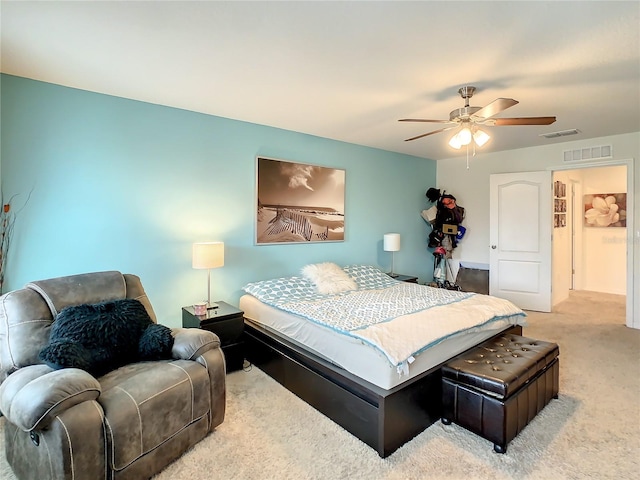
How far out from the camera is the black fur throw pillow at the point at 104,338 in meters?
1.75

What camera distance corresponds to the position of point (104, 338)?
1947 millimetres

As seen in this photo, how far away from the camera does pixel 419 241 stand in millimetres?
5656

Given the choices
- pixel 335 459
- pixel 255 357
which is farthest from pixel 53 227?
pixel 335 459

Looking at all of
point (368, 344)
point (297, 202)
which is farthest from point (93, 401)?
point (297, 202)

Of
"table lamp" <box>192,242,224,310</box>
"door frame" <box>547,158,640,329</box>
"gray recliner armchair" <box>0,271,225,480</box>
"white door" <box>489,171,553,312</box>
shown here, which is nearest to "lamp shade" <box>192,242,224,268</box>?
"table lamp" <box>192,242,224,310</box>

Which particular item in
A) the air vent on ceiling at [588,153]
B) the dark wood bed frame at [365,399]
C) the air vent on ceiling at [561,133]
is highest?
the air vent on ceiling at [561,133]

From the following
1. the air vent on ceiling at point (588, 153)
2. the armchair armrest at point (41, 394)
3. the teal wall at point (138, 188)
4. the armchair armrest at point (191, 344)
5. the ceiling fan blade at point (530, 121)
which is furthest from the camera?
the air vent on ceiling at point (588, 153)

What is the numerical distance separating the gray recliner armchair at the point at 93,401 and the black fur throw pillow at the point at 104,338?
7 cm

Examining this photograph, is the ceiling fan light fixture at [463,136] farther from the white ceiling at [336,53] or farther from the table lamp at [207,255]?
the table lamp at [207,255]

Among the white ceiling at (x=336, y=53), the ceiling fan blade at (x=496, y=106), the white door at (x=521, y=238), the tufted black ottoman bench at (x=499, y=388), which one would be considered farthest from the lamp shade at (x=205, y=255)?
the white door at (x=521, y=238)

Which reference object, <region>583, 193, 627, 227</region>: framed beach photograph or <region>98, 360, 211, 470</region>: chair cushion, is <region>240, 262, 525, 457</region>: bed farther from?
<region>583, 193, 627, 227</region>: framed beach photograph

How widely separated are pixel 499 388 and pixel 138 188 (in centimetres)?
318

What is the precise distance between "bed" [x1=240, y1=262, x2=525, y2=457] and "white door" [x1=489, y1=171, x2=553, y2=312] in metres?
2.25

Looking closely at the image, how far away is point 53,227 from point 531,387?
3685 mm
